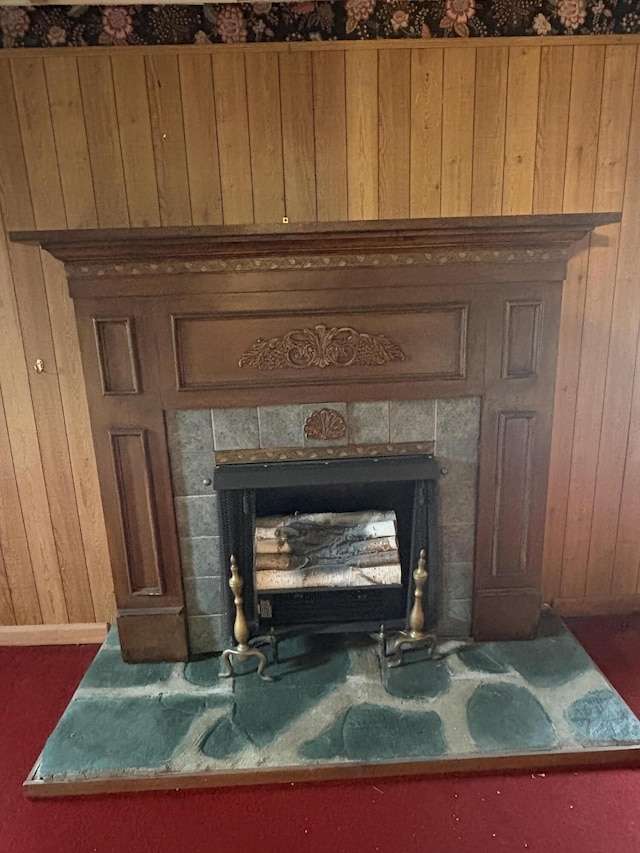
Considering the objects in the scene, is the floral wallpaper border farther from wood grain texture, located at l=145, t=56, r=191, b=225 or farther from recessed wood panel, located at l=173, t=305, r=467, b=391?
recessed wood panel, located at l=173, t=305, r=467, b=391

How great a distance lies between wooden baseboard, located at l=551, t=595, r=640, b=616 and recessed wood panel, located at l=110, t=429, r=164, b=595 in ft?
5.15

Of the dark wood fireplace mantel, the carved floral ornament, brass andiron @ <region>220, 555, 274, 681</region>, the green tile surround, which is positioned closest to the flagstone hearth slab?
brass andiron @ <region>220, 555, 274, 681</region>

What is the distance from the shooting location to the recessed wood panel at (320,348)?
180cm

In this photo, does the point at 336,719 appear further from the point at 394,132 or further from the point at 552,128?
the point at 552,128

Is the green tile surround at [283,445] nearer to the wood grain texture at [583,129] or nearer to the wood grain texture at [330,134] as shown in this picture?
the wood grain texture at [330,134]

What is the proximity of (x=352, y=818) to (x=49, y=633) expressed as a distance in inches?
54.6

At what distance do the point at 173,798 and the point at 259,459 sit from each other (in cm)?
100

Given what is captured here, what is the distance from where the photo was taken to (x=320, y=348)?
182 cm

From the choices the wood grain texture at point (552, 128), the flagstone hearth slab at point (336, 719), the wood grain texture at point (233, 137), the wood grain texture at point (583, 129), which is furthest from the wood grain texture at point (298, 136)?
the flagstone hearth slab at point (336, 719)

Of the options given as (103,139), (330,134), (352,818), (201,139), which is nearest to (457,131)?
(330,134)

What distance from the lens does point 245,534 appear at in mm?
1985

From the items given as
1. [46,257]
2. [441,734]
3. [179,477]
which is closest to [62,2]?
[46,257]

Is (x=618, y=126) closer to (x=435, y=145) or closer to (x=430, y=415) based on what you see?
(x=435, y=145)

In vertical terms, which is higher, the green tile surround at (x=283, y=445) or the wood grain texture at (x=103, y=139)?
the wood grain texture at (x=103, y=139)
